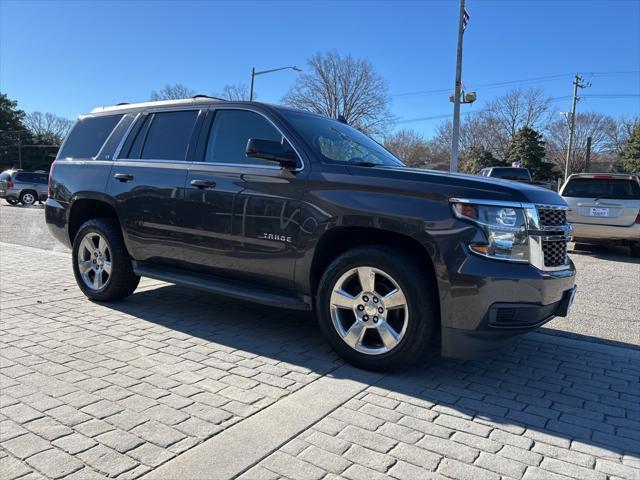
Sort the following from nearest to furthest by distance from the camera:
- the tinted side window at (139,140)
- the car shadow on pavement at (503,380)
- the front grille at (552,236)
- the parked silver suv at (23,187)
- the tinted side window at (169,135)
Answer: the car shadow on pavement at (503,380), the front grille at (552,236), the tinted side window at (169,135), the tinted side window at (139,140), the parked silver suv at (23,187)

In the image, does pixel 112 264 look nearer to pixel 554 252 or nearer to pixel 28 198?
pixel 554 252

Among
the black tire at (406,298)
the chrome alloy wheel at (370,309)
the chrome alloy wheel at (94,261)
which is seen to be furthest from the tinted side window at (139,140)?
the chrome alloy wheel at (370,309)

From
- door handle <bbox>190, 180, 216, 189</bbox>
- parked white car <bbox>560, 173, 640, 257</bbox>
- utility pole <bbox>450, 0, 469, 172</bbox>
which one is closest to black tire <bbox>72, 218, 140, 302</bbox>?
door handle <bbox>190, 180, 216, 189</bbox>

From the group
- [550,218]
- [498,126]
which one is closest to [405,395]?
[550,218]

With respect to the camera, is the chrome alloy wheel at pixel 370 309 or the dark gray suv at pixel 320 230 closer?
the dark gray suv at pixel 320 230

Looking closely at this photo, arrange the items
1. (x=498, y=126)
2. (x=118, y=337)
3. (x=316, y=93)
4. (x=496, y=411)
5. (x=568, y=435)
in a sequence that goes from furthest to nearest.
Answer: (x=498, y=126) < (x=316, y=93) < (x=118, y=337) < (x=496, y=411) < (x=568, y=435)

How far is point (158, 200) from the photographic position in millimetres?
4773

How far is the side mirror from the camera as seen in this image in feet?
12.5

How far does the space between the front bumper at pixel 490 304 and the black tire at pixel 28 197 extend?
27.1 meters

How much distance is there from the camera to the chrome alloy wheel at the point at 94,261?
5.33 meters

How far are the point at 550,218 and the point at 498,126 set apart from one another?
64.3 metres

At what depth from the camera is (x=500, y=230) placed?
3.28 m

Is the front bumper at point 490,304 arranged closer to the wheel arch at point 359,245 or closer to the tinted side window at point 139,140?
the wheel arch at point 359,245

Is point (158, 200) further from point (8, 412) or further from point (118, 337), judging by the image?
point (8, 412)
